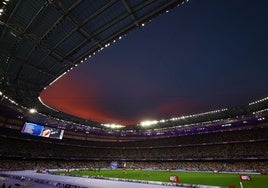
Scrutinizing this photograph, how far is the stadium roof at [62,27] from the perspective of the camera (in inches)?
567

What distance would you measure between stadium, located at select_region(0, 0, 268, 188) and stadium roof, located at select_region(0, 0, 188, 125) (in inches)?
3.0

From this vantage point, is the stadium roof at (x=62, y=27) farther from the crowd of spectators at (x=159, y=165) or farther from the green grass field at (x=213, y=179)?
the crowd of spectators at (x=159, y=165)

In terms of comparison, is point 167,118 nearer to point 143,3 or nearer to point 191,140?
point 191,140

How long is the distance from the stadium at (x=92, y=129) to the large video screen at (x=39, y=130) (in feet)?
1.02

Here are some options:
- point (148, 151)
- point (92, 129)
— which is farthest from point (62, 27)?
point (148, 151)

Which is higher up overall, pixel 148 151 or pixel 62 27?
pixel 148 151

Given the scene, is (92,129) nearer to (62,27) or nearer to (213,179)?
(213,179)

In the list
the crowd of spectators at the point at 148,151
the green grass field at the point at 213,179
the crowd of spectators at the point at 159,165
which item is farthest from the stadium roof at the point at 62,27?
the crowd of spectators at the point at 148,151

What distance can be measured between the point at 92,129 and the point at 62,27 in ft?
220

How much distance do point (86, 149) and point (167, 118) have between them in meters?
36.3

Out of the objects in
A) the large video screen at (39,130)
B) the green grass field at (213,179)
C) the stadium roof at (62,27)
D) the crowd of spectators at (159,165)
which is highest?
the large video screen at (39,130)

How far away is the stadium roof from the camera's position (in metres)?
14.4

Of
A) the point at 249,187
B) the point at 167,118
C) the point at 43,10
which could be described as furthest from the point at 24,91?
the point at 167,118

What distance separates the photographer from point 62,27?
648 inches
